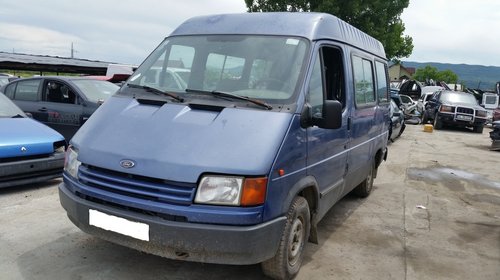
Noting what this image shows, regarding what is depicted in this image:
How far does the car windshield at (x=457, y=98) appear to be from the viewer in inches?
739

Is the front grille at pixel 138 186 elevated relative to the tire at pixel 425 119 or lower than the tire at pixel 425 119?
elevated

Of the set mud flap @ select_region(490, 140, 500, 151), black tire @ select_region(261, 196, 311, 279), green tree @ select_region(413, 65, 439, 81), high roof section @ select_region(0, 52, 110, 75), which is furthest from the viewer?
green tree @ select_region(413, 65, 439, 81)

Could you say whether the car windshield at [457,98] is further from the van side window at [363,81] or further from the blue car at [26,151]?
the blue car at [26,151]

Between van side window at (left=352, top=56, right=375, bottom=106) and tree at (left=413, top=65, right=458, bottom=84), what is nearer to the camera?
van side window at (left=352, top=56, right=375, bottom=106)

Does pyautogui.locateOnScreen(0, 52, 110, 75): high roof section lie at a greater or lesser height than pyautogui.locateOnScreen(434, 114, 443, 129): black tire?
greater

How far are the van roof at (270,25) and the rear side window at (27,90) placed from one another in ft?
18.1

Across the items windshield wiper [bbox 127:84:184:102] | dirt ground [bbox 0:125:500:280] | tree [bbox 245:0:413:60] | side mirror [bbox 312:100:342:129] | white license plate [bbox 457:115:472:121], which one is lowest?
dirt ground [bbox 0:125:500:280]

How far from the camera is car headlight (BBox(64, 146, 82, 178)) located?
11.0 ft

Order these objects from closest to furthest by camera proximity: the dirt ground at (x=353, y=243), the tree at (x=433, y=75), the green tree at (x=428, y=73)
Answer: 1. the dirt ground at (x=353, y=243)
2. the tree at (x=433, y=75)
3. the green tree at (x=428, y=73)

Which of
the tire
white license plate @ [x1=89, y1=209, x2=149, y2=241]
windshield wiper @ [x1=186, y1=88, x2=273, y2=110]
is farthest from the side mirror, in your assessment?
→ the tire

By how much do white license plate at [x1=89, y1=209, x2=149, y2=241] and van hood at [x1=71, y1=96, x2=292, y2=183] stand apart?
0.35 m

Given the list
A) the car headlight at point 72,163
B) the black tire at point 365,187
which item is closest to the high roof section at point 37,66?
the black tire at point 365,187

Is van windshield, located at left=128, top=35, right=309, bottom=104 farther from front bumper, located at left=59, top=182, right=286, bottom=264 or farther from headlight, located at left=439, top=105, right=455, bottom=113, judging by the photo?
headlight, located at left=439, top=105, right=455, bottom=113

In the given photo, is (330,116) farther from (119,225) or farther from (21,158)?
(21,158)
